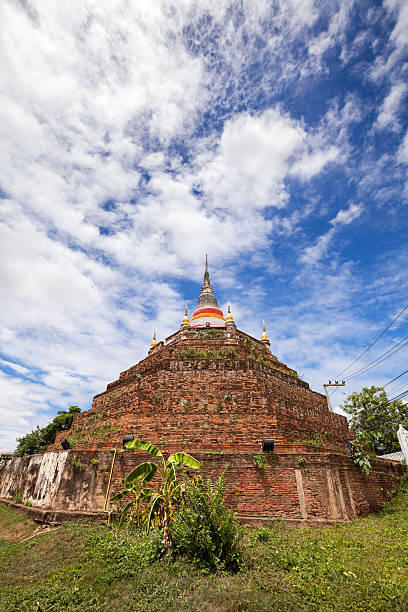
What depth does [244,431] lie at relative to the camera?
12375 millimetres

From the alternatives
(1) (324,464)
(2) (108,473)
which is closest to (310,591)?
(1) (324,464)

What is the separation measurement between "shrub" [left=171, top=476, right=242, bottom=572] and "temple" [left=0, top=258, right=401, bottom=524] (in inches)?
109

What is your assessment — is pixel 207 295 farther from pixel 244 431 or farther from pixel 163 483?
pixel 163 483

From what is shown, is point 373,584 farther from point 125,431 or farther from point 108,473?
point 125,431

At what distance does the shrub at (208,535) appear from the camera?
6.54 metres

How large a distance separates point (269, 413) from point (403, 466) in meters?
6.40

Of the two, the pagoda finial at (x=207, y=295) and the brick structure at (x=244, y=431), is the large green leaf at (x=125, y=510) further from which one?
the pagoda finial at (x=207, y=295)

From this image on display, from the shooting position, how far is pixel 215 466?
32.7 feet

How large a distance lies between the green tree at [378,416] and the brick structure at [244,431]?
1063cm

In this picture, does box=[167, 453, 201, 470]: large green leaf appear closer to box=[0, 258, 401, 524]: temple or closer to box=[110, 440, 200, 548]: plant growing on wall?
box=[110, 440, 200, 548]: plant growing on wall

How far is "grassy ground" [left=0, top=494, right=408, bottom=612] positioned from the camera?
17.2 feet

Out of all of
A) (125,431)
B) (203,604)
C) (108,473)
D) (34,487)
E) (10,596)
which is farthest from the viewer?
(125,431)

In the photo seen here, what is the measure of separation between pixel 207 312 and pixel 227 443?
19.1 metres

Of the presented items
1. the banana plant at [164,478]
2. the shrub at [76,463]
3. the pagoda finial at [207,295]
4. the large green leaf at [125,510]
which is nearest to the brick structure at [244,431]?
the shrub at [76,463]
